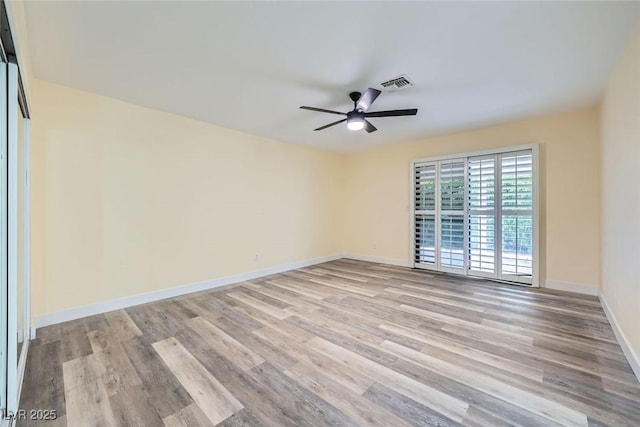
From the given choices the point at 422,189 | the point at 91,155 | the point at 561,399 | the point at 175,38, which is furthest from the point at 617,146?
the point at 91,155

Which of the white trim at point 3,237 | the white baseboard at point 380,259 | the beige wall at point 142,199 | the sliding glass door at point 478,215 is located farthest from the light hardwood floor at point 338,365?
the white baseboard at point 380,259

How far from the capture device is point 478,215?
445 centimetres

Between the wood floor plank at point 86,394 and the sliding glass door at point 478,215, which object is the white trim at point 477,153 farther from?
the wood floor plank at point 86,394

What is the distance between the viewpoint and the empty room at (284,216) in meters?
1.70

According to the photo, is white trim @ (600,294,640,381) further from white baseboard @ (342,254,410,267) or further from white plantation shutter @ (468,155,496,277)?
white baseboard @ (342,254,410,267)

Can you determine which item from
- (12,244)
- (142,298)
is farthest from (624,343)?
(142,298)

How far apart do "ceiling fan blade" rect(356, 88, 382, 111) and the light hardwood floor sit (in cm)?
233

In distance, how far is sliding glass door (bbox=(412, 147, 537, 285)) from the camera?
13.3 feet

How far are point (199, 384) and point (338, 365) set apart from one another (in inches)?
39.5

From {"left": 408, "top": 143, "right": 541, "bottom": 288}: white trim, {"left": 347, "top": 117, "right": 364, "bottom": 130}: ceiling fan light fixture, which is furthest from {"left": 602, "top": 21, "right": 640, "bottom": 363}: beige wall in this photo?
{"left": 347, "top": 117, "right": 364, "bottom": 130}: ceiling fan light fixture

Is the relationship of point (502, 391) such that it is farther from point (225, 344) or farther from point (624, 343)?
point (225, 344)

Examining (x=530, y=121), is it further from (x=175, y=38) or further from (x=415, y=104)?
(x=175, y=38)

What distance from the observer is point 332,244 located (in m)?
6.31

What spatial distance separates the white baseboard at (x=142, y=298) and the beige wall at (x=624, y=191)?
4388 mm
